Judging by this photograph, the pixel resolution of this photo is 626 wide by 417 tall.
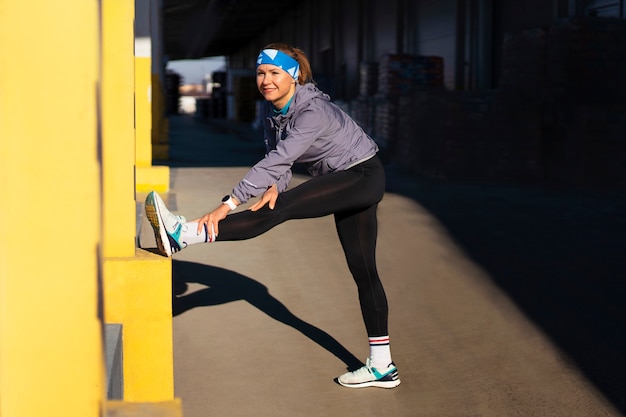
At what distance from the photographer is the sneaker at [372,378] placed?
4.14 meters

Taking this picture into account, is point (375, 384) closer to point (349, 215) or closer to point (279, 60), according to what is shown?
point (349, 215)

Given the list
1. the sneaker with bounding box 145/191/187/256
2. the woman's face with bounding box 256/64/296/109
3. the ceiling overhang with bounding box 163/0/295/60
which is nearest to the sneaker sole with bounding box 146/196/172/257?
the sneaker with bounding box 145/191/187/256

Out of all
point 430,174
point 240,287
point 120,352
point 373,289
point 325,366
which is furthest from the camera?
point 430,174

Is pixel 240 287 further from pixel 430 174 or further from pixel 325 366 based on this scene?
pixel 430 174

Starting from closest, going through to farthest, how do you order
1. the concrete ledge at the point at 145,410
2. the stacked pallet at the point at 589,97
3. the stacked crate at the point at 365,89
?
1. the concrete ledge at the point at 145,410
2. the stacked pallet at the point at 589,97
3. the stacked crate at the point at 365,89

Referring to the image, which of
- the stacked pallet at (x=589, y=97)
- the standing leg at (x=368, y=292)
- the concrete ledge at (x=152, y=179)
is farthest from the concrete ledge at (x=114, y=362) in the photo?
the stacked pallet at (x=589, y=97)

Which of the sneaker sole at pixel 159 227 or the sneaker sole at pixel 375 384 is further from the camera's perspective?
the sneaker sole at pixel 375 384

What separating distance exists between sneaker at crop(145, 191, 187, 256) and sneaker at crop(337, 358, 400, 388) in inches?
38.9

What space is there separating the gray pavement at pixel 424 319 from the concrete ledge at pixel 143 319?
0.91 feet

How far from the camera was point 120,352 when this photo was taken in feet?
11.7

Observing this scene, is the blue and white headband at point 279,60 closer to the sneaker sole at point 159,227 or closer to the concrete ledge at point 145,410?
the sneaker sole at point 159,227

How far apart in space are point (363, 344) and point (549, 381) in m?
1.01

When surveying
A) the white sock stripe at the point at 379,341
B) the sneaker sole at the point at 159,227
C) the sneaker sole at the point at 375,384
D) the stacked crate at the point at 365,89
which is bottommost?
the sneaker sole at the point at 375,384

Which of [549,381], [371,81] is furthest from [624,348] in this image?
[371,81]
